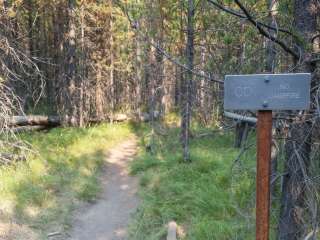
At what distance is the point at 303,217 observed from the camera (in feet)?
13.1

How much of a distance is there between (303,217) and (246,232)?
1510mm

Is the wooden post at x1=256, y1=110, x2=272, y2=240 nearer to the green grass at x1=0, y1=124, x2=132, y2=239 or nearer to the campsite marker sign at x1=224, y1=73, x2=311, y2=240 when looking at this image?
the campsite marker sign at x1=224, y1=73, x2=311, y2=240

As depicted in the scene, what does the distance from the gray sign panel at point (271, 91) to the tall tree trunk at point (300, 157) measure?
75 cm

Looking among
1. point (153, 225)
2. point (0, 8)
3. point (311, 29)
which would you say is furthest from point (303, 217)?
point (0, 8)

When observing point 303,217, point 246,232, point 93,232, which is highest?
point 303,217

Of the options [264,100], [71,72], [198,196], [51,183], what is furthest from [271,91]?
[71,72]

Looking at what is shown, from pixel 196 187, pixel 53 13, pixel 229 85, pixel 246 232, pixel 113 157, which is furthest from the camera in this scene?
pixel 53 13

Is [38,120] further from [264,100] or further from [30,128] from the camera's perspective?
[264,100]

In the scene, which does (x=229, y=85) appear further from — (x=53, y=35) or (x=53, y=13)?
(x=53, y=35)

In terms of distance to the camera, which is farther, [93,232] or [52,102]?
[52,102]

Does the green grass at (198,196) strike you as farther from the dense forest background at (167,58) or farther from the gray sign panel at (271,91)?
the gray sign panel at (271,91)

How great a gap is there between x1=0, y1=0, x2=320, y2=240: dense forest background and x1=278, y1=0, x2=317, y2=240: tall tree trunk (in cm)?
1

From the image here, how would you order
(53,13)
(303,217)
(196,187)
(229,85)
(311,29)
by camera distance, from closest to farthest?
(229,85), (311,29), (303,217), (196,187), (53,13)

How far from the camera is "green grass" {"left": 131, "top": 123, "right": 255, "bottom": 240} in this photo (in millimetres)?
5723
